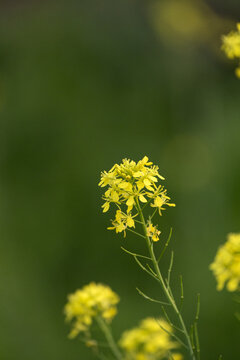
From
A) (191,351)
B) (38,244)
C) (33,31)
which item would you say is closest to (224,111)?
(38,244)

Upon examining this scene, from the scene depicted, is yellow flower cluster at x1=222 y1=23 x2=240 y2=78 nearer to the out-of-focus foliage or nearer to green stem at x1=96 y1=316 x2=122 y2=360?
green stem at x1=96 y1=316 x2=122 y2=360

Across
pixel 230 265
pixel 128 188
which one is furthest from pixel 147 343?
pixel 128 188

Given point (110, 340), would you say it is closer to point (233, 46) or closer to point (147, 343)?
point (147, 343)

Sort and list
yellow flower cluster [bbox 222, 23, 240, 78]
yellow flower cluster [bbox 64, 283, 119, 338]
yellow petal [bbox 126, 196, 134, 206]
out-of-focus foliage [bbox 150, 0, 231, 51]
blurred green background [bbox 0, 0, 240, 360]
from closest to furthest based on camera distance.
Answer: yellow petal [bbox 126, 196, 134, 206] < yellow flower cluster [bbox 222, 23, 240, 78] < yellow flower cluster [bbox 64, 283, 119, 338] < blurred green background [bbox 0, 0, 240, 360] < out-of-focus foliage [bbox 150, 0, 231, 51]

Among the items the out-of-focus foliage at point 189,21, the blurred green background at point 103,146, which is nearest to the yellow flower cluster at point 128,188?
the blurred green background at point 103,146

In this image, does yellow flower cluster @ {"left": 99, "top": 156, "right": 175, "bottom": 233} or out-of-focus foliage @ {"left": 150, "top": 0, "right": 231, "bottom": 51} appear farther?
out-of-focus foliage @ {"left": 150, "top": 0, "right": 231, "bottom": 51}

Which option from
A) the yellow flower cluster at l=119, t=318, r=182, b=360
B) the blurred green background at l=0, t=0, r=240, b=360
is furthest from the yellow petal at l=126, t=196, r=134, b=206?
the blurred green background at l=0, t=0, r=240, b=360

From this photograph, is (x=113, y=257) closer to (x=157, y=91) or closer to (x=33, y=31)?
(x=157, y=91)
